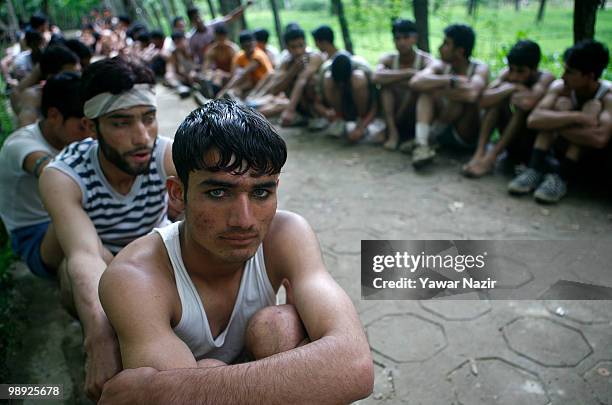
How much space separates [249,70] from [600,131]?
591cm

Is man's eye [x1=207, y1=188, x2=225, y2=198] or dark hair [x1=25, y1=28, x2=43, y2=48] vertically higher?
dark hair [x1=25, y1=28, x2=43, y2=48]

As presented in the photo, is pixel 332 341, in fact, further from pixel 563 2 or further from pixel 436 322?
pixel 563 2

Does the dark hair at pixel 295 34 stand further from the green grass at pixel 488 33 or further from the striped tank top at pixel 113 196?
the striped tank top at pixel 113 196

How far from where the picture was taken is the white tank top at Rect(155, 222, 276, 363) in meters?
1.82

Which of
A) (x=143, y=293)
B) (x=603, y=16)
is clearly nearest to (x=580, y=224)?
(x=143, y=293)

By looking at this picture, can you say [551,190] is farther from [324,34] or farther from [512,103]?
[324,34]

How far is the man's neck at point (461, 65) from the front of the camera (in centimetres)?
519

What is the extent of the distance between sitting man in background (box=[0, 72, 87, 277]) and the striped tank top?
468 millimetres

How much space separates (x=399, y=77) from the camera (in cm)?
568

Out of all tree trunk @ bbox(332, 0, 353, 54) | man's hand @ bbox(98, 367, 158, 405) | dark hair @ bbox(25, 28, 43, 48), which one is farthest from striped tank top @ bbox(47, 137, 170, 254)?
tree trunk @ bbox(332, 0, 353, 54)

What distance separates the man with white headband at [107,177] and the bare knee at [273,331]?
0.88 m

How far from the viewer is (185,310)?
1.79 m

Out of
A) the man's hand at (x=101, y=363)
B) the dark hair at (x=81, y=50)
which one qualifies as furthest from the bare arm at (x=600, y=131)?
the dark hair at (x=81, y=50)

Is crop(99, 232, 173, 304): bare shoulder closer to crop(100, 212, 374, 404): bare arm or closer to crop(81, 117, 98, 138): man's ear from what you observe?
crop(100, 212, 374, 404): bare arm
